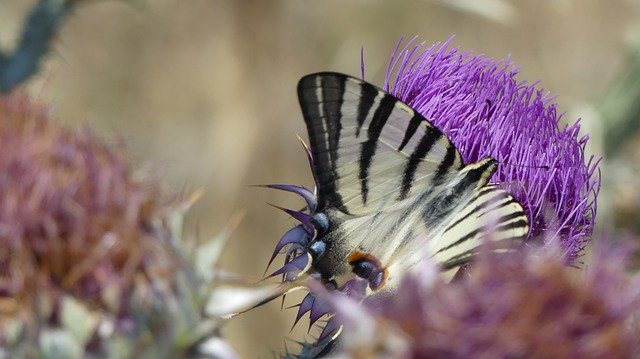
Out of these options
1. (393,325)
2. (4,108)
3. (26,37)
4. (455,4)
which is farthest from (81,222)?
(455,4)

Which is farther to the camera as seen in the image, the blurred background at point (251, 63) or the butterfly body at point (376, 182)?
the blurred background at point (251, 63)

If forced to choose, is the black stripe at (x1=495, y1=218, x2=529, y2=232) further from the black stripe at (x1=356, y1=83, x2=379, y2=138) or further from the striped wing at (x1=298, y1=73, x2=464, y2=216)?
the black stripe at (x1=356, y1=83, x2=379, y2=138)

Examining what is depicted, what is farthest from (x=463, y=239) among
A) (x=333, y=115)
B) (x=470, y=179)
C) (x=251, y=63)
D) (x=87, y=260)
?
(x=251, y=63)

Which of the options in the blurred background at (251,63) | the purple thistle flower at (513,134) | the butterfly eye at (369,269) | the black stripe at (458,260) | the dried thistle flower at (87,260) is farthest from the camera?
the blurred background at (251,63)

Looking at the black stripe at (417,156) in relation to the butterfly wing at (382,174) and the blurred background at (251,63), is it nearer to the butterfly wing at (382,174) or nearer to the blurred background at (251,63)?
the butterfly wing at (382,174)

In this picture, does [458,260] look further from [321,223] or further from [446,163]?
[321,223]

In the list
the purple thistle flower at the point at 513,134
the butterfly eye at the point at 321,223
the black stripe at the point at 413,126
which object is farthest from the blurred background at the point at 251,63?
the black stripe at the point at 413,126

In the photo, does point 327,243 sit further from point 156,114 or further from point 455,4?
point 156,114
